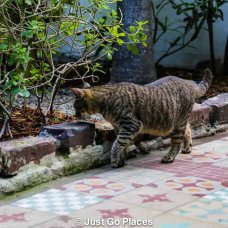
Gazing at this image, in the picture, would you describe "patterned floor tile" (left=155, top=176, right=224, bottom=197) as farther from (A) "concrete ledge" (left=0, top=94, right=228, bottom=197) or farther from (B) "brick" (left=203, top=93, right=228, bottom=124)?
(B) "brick" (left=203, top=93, right=228, bottom=124)

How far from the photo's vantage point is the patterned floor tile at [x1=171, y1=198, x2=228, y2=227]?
462 centimetres

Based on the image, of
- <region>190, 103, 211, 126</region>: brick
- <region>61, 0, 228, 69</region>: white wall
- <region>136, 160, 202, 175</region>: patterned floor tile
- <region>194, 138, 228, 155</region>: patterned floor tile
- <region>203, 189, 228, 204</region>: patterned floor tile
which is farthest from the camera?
<region>61, 0, 228, 69</region>: white wall

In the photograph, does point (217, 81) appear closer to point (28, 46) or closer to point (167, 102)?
point (167, 102)

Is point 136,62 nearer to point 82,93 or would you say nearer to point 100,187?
point 82,93

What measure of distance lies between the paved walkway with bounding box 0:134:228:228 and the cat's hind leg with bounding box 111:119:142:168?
12 cm

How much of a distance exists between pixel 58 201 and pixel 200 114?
3.18 meters

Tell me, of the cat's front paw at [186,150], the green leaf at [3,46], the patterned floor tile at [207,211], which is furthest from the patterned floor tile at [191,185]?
the green leaf at [3,46]

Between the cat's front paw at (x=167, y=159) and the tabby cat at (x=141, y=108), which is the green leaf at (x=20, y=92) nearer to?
the tabby cat at (x=141, y=108)

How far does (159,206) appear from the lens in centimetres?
490

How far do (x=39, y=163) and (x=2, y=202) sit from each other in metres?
0.67

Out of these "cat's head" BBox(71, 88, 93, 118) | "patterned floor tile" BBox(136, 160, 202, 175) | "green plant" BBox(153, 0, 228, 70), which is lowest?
"patterned floor tile" BBox(136, 160, 202, 175)

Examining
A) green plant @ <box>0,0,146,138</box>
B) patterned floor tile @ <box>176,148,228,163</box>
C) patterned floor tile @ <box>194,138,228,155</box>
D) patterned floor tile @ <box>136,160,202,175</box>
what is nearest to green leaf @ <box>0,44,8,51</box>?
green plant @ <box>0,0,146,138</box>

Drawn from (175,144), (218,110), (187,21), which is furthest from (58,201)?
(187,21)

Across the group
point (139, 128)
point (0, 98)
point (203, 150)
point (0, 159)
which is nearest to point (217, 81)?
point (203, 150)
